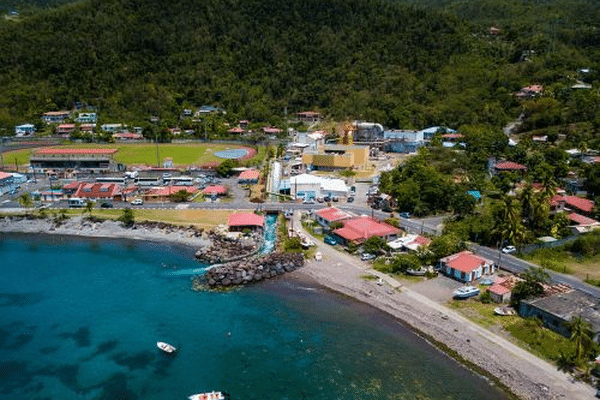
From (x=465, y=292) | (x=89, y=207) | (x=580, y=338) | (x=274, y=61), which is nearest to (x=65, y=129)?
(x=89, y=207)

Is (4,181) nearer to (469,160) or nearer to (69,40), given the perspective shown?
(469,160)

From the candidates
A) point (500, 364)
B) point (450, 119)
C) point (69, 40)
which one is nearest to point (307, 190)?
point (500, 364)

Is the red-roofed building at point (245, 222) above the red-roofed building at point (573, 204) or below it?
below

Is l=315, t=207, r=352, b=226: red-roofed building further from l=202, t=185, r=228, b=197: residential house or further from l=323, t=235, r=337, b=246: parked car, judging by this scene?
l=202, t=185, r=228, b=197: residential house

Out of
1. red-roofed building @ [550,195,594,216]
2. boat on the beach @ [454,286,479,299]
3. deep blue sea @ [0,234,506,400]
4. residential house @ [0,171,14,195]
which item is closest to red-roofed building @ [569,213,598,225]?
red-roofed building @ [550,195,594,216]

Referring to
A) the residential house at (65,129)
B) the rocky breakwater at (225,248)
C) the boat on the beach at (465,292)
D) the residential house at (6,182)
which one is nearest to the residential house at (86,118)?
the residential house at (65,129)

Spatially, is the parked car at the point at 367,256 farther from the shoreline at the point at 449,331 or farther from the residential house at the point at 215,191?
the residential house at the point at 215,191
